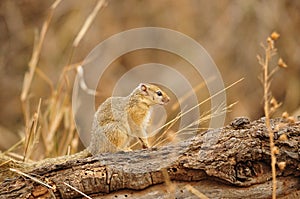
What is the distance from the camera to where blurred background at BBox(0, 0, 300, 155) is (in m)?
6.38

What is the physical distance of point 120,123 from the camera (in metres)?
3.24

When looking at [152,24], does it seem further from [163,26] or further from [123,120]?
[123,120]

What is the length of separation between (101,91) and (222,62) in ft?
3.76

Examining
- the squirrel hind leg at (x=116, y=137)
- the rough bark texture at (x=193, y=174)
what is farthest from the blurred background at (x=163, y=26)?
the rough bark texture at (x=193, y=174)

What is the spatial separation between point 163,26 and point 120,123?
11.0 ft

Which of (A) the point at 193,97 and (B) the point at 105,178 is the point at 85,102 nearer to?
(A) the point at 193,97

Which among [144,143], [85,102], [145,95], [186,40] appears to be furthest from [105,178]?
[186,40]

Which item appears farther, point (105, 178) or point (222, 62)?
point (222, 62)

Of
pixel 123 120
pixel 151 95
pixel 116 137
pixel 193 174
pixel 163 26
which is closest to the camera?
pixel 193 174

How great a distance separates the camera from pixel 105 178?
2.68m

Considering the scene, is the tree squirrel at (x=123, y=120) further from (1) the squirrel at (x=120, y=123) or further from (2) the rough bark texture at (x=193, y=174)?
(2) the rough bark texture at (x=193, y=174)

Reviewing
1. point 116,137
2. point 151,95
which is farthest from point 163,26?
point 116,137

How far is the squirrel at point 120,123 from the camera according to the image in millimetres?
3137

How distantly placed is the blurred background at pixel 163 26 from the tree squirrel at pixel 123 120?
111 inches
